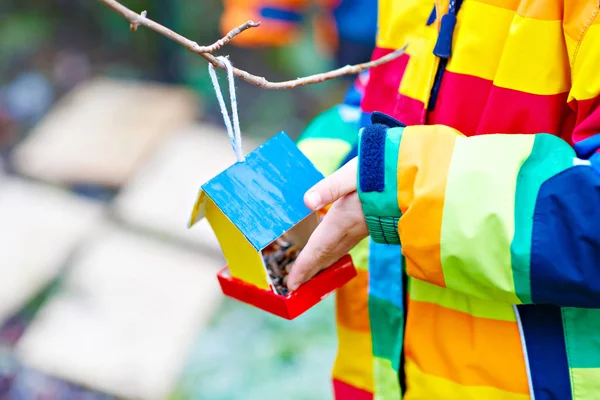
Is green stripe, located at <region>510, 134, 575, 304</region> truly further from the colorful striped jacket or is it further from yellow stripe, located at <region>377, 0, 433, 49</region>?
yellow stripe, located at <region>377, 0, 433, 49</region>

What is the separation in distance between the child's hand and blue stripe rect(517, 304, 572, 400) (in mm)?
260

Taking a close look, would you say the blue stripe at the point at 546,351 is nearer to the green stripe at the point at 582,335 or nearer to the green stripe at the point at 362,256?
the green stripe at the point at 582,335

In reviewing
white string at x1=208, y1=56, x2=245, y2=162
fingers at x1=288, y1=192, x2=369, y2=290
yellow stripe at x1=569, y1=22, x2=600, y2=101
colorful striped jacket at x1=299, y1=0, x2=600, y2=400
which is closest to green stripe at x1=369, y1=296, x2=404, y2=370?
colorful striped jacket at x1=299, y1=0, x2=600, y2=400

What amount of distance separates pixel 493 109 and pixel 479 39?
101mm

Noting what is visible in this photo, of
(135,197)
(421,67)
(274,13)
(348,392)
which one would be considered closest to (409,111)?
(421,67)

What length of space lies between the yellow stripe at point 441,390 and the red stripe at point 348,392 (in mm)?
105

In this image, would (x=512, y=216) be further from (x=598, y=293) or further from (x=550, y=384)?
(x=550, y=384)

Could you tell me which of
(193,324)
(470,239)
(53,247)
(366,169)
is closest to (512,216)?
(470,239)

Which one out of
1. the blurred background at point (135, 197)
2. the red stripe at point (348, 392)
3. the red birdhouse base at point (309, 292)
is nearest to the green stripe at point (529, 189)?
the red birdhouse base at point (309, 292)

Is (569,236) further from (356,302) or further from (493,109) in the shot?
(356,302)

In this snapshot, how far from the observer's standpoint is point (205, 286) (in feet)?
8.27

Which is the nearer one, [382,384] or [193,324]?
[382,384]

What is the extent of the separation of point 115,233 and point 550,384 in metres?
2.04

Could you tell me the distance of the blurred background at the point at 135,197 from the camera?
228 cm
